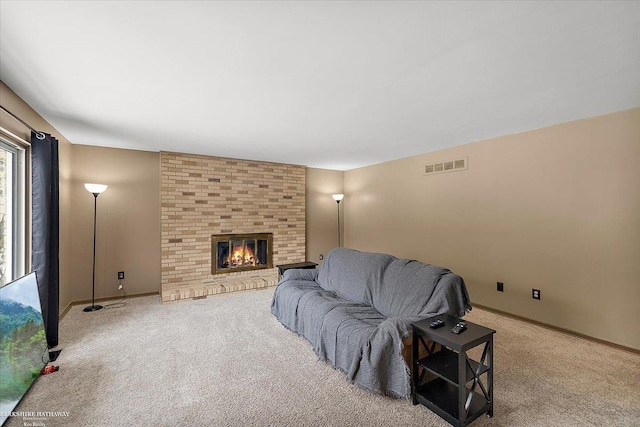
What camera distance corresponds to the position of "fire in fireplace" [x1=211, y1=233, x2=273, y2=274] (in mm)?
4867

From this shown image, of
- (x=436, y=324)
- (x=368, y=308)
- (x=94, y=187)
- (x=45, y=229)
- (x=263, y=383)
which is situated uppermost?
(x=94, y=187)

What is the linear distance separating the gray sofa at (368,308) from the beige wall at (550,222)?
1.62 m

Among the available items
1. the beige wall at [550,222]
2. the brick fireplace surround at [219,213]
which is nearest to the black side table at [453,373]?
the beige wall at [550,222]

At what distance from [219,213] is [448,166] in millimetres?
3817

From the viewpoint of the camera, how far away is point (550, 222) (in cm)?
313

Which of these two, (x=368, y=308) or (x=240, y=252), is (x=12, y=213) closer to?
(x=240, y=252)

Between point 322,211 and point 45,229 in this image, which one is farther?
point 322,211

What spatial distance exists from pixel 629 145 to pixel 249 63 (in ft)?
11.5

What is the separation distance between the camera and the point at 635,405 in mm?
1869

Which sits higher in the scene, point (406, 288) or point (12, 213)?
point (12, 213)

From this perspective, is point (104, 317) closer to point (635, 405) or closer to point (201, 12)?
point (201, 12)

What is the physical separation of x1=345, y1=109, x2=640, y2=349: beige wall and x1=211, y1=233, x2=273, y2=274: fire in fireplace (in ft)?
9.10

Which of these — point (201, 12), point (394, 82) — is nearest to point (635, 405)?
point (394, 82)

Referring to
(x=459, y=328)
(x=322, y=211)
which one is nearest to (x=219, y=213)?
(x=322, y=211)
